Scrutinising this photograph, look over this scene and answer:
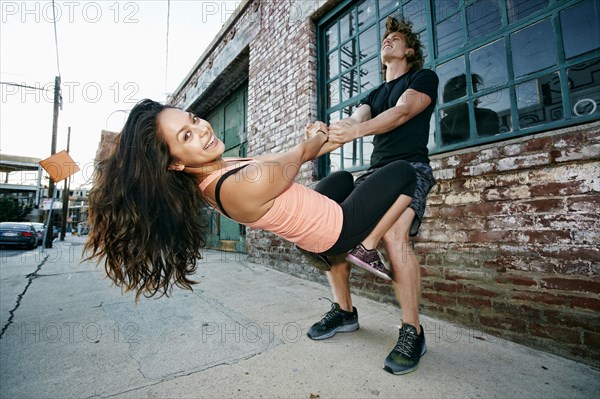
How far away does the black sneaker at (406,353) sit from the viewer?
1.45m

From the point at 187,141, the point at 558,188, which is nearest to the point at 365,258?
the point at 187,141

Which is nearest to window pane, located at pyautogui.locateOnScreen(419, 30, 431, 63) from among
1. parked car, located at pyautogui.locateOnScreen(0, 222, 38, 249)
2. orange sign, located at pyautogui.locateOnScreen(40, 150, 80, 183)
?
orange sign, located at pyautogui.locateOnScreen(40, 150, 80, 183)

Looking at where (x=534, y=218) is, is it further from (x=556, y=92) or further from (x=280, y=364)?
(x=280, y=364)

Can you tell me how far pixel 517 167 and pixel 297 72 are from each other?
2.96 m

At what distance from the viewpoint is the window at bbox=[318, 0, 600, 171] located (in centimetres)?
185

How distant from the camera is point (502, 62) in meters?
2.21

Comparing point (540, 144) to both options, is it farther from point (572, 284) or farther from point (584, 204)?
point (572, 284)

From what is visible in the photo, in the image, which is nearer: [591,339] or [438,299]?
[591,339]

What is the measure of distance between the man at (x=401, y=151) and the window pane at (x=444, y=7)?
2.33 ft

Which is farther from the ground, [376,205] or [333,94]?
[333,94]

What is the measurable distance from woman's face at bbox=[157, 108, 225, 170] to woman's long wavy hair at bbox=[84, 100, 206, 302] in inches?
1.7

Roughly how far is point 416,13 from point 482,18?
69cm

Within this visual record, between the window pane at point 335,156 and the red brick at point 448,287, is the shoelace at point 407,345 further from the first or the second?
the window pane at point 335,156

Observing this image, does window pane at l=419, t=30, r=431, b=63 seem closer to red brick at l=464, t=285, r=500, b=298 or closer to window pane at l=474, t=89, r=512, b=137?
window pane at l=474, t=89, r=512, b=137
